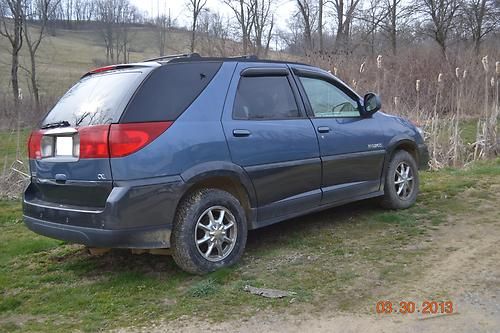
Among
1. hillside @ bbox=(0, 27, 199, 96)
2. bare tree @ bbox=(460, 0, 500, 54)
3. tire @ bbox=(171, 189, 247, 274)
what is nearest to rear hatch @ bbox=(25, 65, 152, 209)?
tire @ bbox=(171, 189, 247, 274)

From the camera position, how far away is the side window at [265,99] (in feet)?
14.5

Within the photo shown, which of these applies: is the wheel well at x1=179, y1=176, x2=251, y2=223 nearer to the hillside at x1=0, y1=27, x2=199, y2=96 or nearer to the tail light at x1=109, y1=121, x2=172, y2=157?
the tail light at x1=109, y1=121, x2=172, y2=157

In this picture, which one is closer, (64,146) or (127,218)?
(127,218)

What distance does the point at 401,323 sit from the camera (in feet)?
10.4

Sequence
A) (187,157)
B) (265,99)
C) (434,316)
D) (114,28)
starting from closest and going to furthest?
(434,316)
(187,157)
(265,99)
(114,28)

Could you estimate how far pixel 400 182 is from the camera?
5.95 meters

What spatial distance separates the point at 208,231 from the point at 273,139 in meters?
1.03

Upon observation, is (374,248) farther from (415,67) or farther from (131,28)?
(131,28)

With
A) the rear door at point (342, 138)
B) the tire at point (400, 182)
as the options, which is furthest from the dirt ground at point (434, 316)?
the tire at point (400, 182)

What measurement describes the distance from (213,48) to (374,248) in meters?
19.5

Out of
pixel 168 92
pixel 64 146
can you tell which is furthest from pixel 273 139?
pixel 64 146

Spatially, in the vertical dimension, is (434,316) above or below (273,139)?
below

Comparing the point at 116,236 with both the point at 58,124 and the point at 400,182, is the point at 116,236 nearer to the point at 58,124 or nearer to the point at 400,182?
the point at 58,124

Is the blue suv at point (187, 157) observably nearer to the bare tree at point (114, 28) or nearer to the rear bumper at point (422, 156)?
the rear bumper at point (422, 156)
